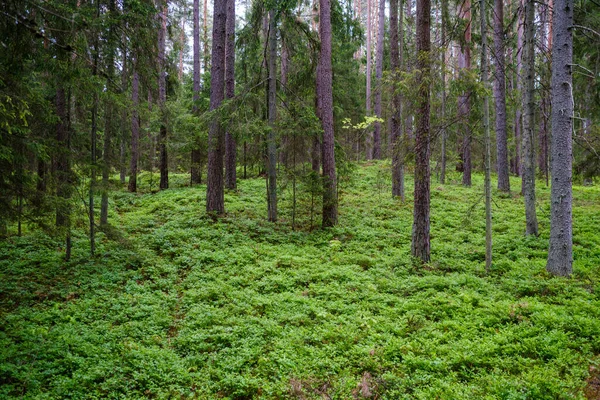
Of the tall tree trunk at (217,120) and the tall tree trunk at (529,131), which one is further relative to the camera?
the tall tree trunk at (217,120)

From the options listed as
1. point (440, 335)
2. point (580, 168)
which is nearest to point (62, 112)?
point (440, 335)

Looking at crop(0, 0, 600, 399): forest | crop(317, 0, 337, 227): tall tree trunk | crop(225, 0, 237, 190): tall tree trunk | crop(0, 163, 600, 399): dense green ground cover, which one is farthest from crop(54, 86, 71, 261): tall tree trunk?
crop(317, 0, 337, 227): tall tree trunk

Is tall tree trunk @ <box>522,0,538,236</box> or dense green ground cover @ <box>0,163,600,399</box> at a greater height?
tall tree trunk @ <box>522,0,538,236</box>

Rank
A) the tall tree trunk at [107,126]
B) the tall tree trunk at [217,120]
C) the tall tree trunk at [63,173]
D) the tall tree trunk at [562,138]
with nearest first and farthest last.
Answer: the tall tree trunk at [63,173] → the tall tree trunk at [562,138] → the tall tree trunk at [107,126] → the tall tree trunk at [217,120]

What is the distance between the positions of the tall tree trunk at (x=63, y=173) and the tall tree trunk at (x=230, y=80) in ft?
20.7

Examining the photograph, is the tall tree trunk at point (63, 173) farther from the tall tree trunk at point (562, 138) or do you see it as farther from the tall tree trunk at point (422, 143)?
the tall tree trunk at point (562, 138)

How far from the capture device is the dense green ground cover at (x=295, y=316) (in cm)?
510

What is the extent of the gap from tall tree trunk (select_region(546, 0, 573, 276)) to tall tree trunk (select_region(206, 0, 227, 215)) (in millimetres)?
9144

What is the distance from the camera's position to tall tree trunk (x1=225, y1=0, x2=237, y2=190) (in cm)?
1485

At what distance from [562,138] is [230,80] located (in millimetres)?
11466

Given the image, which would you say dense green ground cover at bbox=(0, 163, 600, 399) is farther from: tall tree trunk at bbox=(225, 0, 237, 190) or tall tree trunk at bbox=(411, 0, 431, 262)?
tall tree trunk at bbox=(225, 0, 237, 190)

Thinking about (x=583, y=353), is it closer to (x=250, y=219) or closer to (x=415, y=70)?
(x=415, y=70)

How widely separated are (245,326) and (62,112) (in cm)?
Result: 734

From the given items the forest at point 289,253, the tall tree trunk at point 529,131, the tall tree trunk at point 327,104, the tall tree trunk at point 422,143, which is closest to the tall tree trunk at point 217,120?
the forest at point 289,253
